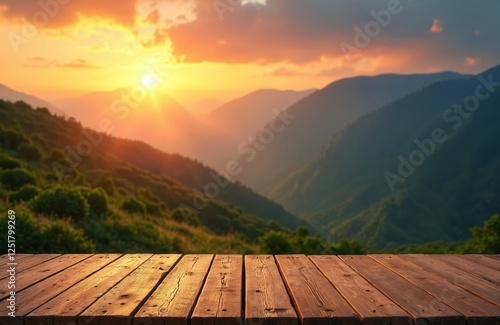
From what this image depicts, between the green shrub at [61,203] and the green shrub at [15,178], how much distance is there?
3.89 metres

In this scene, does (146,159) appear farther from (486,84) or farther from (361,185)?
(486,84)

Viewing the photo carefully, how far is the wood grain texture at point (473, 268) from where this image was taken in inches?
154

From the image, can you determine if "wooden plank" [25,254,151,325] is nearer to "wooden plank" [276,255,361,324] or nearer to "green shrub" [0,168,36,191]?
"wooden plank" [276,255,361,324]

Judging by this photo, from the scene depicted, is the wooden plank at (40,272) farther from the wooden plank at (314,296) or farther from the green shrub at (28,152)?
the green shrub at (28,152)

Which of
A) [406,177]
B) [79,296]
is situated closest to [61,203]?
[79,296]

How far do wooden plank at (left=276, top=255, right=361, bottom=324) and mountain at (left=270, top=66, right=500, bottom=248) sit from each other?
90217 mm

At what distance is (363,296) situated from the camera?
129 inches

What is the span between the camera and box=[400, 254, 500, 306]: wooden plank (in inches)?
134

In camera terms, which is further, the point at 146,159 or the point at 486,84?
the point at 486,84

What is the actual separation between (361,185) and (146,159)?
9609 centimetres

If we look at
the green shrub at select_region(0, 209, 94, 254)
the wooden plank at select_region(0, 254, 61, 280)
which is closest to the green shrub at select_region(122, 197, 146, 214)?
the green shrub at select_region(0, 209, 94, 254)

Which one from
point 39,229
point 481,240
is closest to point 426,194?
point 481,240

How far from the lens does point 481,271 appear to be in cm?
414

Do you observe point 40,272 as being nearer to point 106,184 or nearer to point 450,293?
point 450,293
